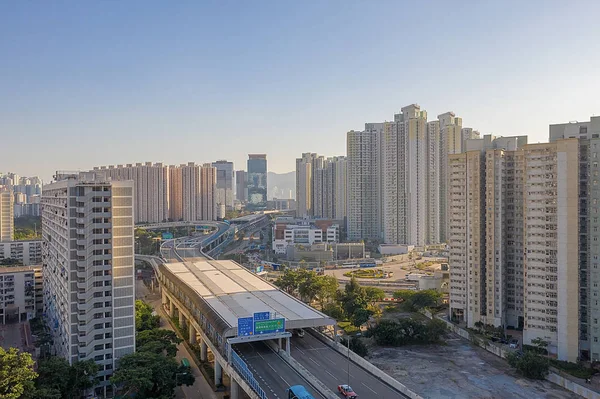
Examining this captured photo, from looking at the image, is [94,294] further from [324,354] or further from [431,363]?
[431,363]

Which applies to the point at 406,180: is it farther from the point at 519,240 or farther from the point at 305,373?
the point at 305,373

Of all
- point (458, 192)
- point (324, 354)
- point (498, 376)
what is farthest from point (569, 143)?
point (324, 354)

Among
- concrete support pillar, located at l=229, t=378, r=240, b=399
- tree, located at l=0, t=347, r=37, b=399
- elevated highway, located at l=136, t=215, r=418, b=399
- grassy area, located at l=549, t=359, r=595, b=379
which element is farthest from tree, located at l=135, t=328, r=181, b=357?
grassy area, located at l=549, t=359, r=595, b=379

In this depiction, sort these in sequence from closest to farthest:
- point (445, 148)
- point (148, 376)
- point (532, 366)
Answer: point (148, 376) → point (532, 366) → point (445, 148)

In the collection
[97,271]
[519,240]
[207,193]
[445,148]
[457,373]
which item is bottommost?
[457,373]

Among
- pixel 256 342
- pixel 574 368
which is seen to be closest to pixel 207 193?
pixel 256 342

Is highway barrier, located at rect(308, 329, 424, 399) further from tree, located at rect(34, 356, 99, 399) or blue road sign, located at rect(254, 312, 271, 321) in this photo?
tree, located at rect(34, 356, 99, 399)

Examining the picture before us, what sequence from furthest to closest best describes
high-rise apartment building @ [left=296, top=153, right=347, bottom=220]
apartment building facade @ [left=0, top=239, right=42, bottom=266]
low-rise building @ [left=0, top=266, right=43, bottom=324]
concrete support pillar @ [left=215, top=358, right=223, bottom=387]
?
high-rise apartment building @ [left=296, top=153, right=347, bottom=220], apartment building facade @ [left=0, top=239, right=42, bottom=266], low-rise building @ [left=0, top=266, right=43, bottom=324], concrete support pillar @ [left=215, top=358, right=223, bottom=387]
